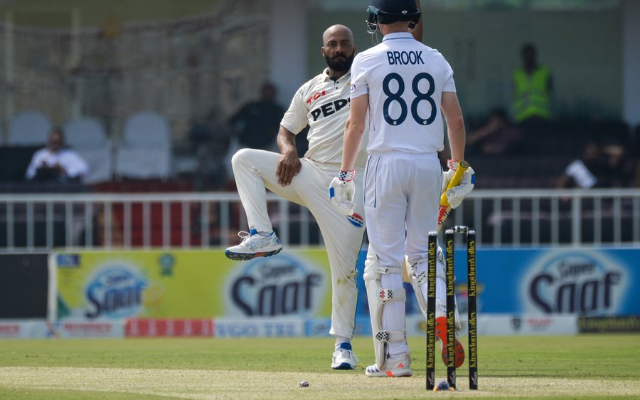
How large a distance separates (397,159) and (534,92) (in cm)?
1050

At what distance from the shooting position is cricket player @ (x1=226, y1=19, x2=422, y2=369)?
827 cm

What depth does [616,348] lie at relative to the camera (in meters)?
10.1

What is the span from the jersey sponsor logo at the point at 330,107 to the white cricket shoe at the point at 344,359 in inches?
→ 60.2

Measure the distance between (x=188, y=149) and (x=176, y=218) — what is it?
427cm

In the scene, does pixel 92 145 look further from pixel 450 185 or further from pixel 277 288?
pixel 450 185

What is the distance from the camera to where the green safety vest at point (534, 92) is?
17.0 metres

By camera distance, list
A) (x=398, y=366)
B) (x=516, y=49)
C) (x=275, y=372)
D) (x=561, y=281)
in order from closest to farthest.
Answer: (x=398, y=366), (x=275, y=372), (x=561, y=281), (x=516, y=49)

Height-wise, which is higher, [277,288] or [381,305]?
[381,305]

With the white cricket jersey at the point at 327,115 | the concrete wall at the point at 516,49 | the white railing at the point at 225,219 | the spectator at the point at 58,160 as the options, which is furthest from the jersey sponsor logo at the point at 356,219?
the concrete wall at the point at 516,49

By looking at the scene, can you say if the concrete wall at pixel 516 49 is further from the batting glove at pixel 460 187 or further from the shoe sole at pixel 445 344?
the shoe sole at pixel 445 344

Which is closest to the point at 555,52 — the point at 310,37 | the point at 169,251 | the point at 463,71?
the point at 463,71

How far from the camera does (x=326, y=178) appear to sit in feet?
27.3

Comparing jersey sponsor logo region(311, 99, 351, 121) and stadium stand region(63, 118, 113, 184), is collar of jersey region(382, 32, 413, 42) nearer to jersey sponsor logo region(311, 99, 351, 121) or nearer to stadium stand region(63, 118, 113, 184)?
jersey sponsor logo region(311, 99, 351, 121)

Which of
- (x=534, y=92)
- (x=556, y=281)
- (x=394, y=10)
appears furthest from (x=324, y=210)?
(x=534, y=92)
